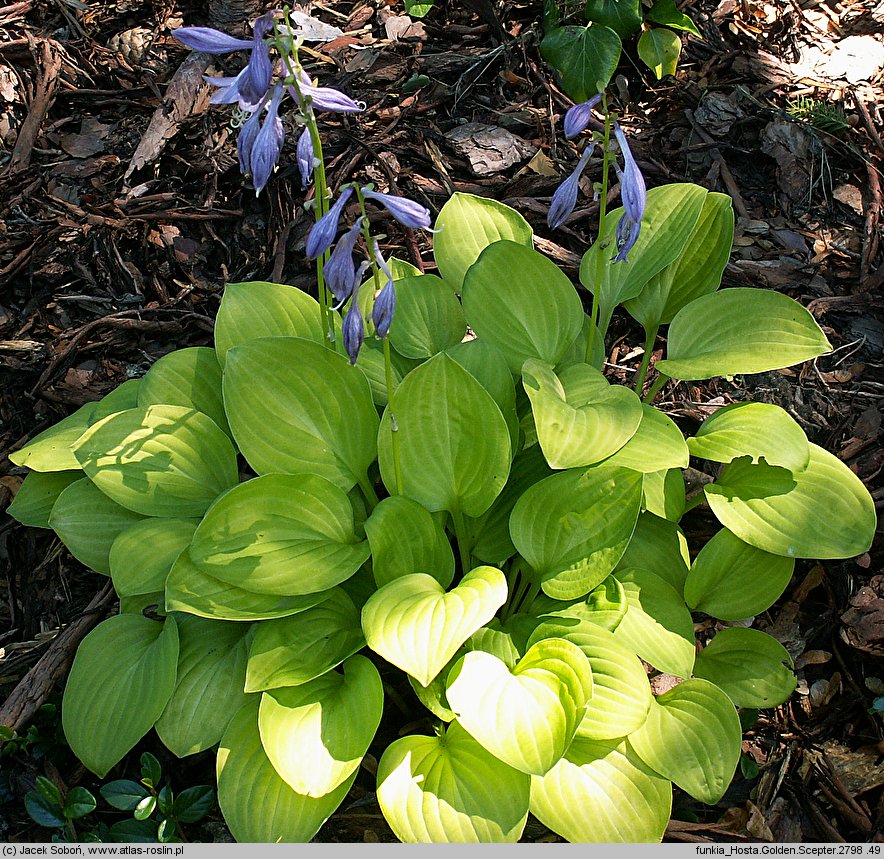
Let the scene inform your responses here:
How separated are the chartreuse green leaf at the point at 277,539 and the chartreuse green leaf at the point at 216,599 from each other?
39 mm

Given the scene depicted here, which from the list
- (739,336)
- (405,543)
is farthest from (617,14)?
(405,543)

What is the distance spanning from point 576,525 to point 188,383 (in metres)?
1.15

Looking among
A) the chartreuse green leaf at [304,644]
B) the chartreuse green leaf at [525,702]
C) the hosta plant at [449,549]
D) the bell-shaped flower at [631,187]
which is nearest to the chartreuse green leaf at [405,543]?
the hosta plant at [449,549]

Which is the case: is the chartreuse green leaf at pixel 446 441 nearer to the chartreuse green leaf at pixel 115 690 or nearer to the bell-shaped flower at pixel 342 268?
the bell-shaped flower at pixel 342 268

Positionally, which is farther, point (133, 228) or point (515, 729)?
point (133, 228)

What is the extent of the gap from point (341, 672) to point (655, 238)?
1496mm

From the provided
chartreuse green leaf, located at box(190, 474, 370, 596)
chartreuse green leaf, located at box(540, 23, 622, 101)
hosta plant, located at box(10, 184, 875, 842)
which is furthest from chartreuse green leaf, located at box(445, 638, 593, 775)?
chartreuse green leaf, located at box(540, 23, 622, 101)

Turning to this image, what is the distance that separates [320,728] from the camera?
1879 mm

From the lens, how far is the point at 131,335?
316cm

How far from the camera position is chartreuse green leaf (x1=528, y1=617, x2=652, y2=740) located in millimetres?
1857

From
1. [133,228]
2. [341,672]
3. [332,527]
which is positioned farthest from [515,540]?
[133,228]

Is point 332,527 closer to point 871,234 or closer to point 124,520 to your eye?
point 124,520

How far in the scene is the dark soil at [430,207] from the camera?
7.94 ft

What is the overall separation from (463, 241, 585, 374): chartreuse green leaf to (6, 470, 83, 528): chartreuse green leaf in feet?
4.06
